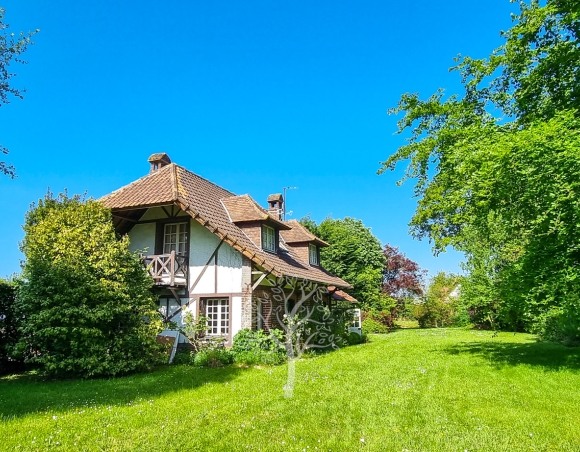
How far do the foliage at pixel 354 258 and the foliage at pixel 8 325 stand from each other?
22645 mm

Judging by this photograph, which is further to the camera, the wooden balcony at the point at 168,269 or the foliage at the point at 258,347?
the wooden balcony at the point at 168,269

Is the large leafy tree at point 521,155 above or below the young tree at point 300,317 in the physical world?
above

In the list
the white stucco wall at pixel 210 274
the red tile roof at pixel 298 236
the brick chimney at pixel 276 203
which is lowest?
the white stucco wall at pixel 210 274

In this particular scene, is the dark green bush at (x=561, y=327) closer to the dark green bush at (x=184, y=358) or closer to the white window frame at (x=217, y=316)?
the white window frame at (x=217, y=316)

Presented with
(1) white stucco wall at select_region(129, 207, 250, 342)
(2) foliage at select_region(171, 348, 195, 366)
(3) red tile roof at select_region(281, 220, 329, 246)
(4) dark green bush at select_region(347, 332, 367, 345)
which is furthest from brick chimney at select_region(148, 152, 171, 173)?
(4) dark green bush at select_region(347, 332, 367, 345)

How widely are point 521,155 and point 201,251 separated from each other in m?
11.0

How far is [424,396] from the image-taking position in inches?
320

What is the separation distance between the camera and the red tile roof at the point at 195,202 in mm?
14516

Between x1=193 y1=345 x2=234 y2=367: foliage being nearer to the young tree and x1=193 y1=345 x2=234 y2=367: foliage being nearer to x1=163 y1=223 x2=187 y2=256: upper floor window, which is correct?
the young tree

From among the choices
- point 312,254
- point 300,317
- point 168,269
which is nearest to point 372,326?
point 312,254

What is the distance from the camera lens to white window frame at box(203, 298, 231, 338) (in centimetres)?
1494

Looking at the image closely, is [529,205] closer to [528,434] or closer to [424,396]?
[424,396]

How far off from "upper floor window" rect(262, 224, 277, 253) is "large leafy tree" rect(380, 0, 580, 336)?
18.9ft

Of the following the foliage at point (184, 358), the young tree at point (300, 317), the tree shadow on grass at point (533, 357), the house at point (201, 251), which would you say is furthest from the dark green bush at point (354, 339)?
the foliage at point (184, 358)
